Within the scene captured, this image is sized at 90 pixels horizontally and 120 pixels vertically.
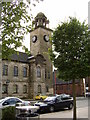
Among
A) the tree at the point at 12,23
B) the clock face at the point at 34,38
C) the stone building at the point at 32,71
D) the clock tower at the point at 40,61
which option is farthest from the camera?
the clock face at the point at 34,38

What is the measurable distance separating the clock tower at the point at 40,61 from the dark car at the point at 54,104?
79.9ft

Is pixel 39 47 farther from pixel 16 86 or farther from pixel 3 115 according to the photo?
pixel 3 115

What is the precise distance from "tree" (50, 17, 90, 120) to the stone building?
26461mm

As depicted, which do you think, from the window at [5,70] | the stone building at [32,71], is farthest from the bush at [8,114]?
the window at [5,70]

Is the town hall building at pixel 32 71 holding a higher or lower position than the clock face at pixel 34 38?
lower

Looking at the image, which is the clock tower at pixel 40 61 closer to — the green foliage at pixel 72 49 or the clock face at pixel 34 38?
the clock face at pixel 34 38

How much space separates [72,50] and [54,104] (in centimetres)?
880

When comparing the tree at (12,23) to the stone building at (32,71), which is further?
the stone building at (32,71)

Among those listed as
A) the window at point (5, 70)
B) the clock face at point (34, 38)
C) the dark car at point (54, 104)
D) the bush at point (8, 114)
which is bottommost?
the dark car at point (54, 104)

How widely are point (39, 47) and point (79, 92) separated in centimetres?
2224

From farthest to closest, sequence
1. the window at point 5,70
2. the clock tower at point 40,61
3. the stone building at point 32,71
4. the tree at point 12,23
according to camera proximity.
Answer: the clock tower at point 40,61 → the stone building at point 32,71 → the window at point 5,70 → the tree at point 12,23

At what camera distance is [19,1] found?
8438 millimetres

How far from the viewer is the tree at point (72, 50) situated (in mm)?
11695

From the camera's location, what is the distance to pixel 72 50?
467 inches
